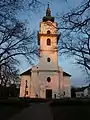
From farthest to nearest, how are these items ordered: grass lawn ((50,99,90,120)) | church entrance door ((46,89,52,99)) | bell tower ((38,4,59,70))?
bell tower ((38,4,59,70))
church entrance door ((46,89,52,99))
grass lawn ((50,99,90,120))

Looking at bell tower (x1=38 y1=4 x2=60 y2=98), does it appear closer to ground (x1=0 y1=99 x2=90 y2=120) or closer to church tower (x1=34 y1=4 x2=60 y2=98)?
church tower (x1=34 y1=4 x2=60 y2=98)

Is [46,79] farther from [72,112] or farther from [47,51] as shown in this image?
[72,112]

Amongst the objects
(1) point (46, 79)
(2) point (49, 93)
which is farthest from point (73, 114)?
(1) point (46, 79)

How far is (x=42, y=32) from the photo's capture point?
5803 centimetres

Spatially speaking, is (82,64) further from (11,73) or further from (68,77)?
(68,77)

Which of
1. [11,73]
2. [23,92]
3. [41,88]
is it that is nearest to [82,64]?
[11,73]

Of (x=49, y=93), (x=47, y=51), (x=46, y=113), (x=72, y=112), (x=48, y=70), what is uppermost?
(x=47, y=51)

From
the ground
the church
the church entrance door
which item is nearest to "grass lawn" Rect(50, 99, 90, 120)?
the ground

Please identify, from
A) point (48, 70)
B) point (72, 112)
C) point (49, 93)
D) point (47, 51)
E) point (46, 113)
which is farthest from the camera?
point (47, 51)

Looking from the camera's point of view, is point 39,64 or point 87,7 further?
point 39,64

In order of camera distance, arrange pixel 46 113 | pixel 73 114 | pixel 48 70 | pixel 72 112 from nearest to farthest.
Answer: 1. pixel 73 114
2. pixel 72 112
3. pixel 46 113
4. pixel 48 70

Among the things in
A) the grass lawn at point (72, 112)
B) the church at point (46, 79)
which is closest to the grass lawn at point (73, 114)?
the grass lawn at point (72, 112)

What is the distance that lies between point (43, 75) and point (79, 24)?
46.4 meters

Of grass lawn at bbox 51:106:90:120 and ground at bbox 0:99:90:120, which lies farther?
→ ground at bbox 0:99:90:120
